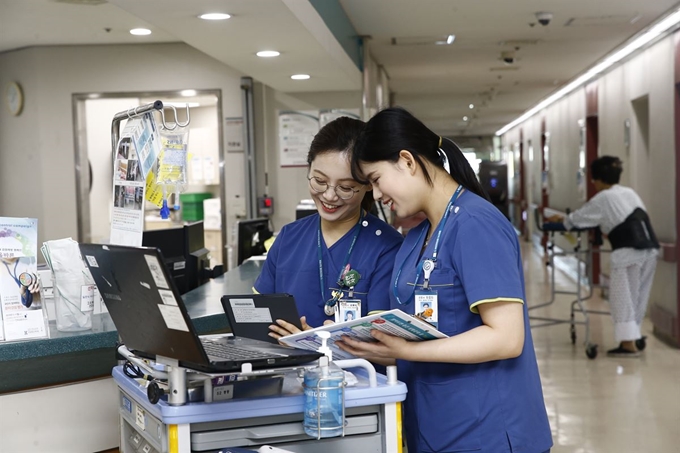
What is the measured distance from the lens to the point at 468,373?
2.05 metres

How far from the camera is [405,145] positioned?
209 cm

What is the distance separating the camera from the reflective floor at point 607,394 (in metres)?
5.08

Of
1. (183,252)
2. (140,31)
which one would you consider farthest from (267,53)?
(140,31)

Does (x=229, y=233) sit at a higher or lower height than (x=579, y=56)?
lower

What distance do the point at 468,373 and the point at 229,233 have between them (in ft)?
21.1

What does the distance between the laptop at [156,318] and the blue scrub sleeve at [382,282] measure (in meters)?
0.52

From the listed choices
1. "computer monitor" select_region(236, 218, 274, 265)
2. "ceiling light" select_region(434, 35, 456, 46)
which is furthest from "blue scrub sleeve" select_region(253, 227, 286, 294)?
"ceiling light" select_region(434, 35, 456, 46)

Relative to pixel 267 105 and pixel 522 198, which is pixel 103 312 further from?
pixel 522 198

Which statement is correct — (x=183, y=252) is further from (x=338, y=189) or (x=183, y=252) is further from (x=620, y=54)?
(x=620, y=54)

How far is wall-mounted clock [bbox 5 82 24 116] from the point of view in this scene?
316 inches

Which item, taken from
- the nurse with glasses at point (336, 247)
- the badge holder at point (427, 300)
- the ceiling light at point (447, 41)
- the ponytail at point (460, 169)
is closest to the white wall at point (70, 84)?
the ceiling light at point (447, 41)

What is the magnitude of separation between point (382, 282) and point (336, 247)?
19 centimetres

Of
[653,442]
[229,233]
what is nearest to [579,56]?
[229,233]

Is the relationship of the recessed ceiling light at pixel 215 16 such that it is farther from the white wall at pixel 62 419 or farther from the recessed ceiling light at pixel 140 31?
the recessed ceiling light at pixel 140 31
